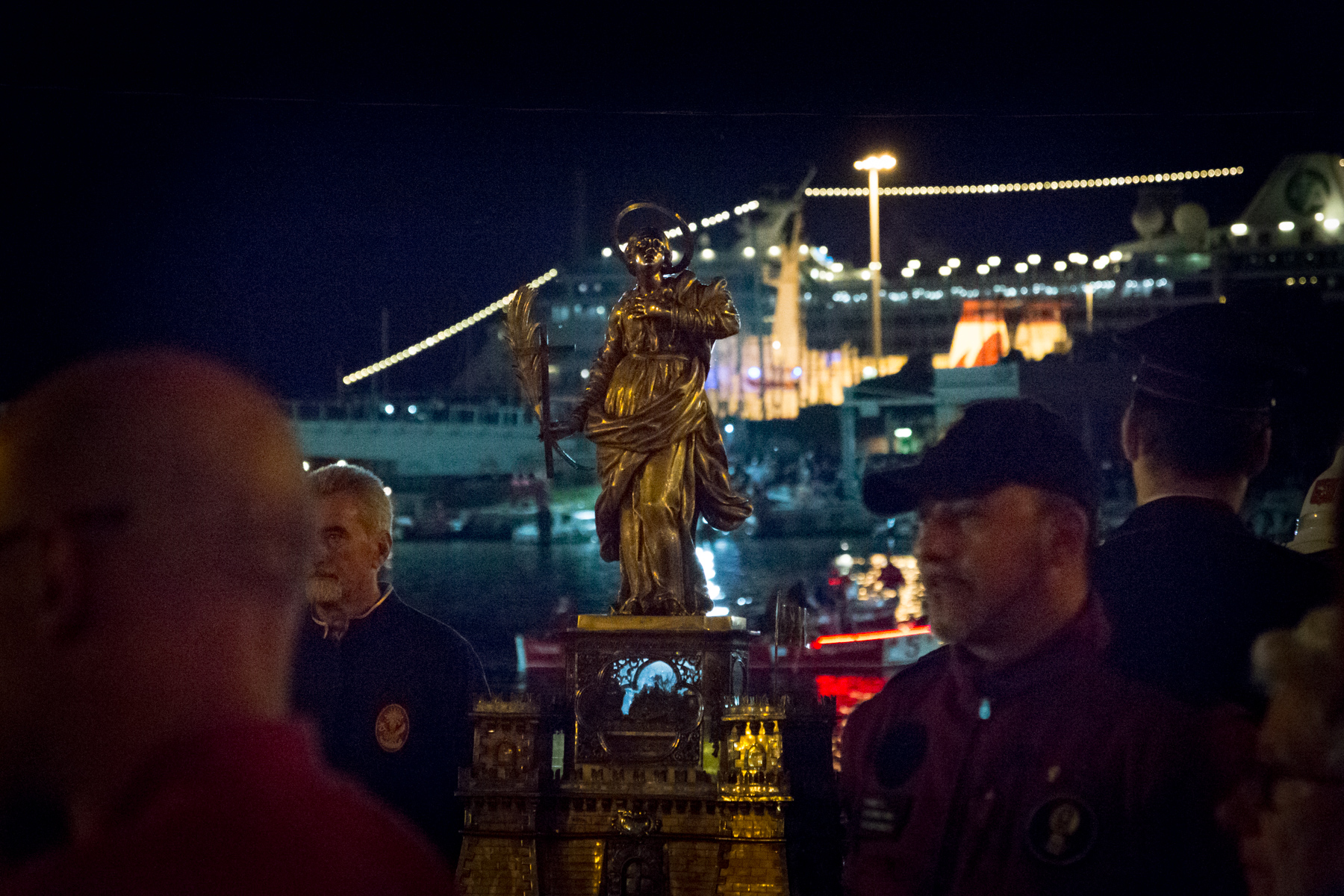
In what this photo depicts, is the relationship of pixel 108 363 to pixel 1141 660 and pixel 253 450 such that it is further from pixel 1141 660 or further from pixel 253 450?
pixel 1141 660

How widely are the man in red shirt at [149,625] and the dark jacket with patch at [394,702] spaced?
13.4ft

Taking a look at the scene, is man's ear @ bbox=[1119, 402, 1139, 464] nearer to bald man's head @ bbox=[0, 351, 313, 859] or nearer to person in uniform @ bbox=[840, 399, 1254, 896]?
person in uniform @ bbox=[840, 399, 1254, 896]

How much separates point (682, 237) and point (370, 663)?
2.55 metres

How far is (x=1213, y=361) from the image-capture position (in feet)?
12.0

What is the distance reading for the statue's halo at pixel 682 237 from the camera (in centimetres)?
655

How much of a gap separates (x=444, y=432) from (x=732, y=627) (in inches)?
1828

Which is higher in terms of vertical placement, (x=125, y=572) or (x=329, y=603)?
(x=125, y=572)

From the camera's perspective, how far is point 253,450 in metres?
1.61

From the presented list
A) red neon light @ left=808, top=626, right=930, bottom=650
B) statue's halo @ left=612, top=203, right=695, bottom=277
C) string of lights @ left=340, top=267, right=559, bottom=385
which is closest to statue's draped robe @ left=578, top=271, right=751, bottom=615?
statue's halo @ left=612, top=203, right=695, bottom=277

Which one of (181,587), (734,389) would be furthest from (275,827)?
(734,389)

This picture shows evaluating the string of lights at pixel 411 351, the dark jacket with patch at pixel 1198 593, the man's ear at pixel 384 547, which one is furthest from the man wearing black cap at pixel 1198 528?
the string of lights at pixel 411 351

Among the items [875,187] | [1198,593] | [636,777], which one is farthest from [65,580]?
[875,187]

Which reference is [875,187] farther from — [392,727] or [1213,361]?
[1213,361]

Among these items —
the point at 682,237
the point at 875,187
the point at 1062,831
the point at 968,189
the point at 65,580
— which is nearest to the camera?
the point at 65,580
